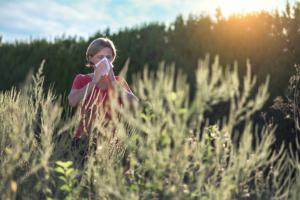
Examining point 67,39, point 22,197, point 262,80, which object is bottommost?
point 22,197

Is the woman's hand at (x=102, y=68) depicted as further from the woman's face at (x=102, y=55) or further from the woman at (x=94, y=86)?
the woman's face at (x=102, y=55)

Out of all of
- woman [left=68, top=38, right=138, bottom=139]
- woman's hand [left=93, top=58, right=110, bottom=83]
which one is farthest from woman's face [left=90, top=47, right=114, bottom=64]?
woman's hand [left=93, top=58, right=110, bottom=83]

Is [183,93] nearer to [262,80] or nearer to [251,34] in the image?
[262,80]

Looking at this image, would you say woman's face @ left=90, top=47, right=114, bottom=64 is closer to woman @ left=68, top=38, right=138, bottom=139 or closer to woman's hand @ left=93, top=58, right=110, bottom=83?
woman @ left=68, top=38, right=138, bottom=139

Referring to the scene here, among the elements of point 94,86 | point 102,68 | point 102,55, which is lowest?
point 94,86

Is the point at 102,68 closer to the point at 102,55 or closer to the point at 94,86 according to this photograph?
the point at 94,86

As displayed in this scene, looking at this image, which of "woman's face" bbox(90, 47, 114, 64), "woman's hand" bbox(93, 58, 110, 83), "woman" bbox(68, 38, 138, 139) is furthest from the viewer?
"woman's face" bbox(90, 47, 114, 64)

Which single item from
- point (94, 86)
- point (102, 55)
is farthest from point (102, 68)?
point (102, 55)

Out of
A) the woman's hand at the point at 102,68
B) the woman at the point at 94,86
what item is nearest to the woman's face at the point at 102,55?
the woman at the point at 94,86

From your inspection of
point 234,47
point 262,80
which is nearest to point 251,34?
point 234,47

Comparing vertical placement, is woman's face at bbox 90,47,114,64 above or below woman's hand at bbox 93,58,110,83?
above

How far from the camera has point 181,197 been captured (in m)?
3.04

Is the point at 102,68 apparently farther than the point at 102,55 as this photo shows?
No

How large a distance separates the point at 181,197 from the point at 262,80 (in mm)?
5679
